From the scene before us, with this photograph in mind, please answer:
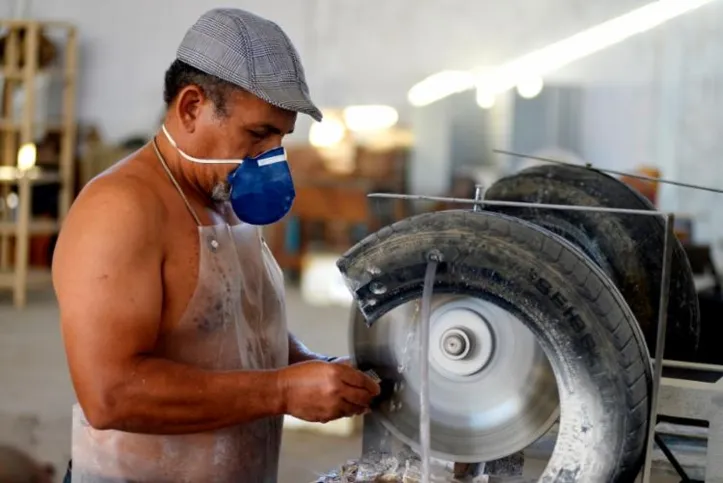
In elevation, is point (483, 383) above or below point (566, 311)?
below

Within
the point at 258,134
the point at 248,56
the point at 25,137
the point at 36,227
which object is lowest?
the point at 36,227

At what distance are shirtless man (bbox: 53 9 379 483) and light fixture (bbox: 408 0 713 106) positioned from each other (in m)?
6.18

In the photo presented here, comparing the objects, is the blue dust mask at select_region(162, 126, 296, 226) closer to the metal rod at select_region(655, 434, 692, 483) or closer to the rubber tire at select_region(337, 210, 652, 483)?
the rubber tire at select_region(337, 210, 652, 483)


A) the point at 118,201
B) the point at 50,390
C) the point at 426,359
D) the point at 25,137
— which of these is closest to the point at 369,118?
the point at 25,137

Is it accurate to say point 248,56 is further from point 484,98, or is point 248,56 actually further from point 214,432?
point 484,98

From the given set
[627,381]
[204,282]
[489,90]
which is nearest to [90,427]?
[204,282]

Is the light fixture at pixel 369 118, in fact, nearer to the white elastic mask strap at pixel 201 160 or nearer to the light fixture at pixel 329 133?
the light fixture at pixel 329 133

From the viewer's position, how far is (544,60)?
789 cm

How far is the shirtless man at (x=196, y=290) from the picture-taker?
4.13 feet

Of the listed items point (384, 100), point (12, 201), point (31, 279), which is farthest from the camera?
point (384, 100)

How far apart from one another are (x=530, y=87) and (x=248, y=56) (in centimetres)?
705

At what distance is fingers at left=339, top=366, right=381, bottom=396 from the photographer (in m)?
1.27

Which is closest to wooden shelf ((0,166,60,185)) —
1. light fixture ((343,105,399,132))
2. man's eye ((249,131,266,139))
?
Result: light fixture ((343,105,399,132))

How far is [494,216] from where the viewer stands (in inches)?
44.6
